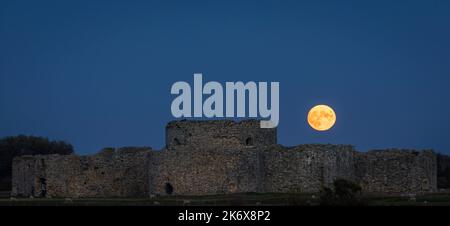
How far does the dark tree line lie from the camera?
86.2m

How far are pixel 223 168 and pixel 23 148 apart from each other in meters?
36.4

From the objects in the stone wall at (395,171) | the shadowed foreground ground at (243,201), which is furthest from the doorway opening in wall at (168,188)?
the stone wall at (395,171)

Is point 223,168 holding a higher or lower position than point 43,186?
higher

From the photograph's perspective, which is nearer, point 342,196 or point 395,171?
point 342,196

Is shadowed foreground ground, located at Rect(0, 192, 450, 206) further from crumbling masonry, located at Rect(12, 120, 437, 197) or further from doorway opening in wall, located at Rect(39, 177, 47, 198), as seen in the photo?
doorway opening in wall, located at Rect(39, 177, 47, 198)

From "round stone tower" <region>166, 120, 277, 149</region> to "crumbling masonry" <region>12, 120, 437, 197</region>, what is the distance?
0.05 m

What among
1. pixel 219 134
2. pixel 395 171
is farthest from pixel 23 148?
pixel 395 171

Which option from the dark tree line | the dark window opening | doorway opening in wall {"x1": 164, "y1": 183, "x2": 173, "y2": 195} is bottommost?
doorway opening in wall {"x1": 164, "y1": 183, "x2": 173, "y2": 195}

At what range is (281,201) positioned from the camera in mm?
48875

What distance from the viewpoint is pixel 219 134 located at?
5859 centimetres

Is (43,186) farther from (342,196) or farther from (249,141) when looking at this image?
(342,196)

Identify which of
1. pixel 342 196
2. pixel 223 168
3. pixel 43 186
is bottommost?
pixel 342 196

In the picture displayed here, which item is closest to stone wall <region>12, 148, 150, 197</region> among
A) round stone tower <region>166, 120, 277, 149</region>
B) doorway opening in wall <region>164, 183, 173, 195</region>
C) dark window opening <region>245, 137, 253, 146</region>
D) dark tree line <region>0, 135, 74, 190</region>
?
round stone tower <region>166, 120, 277, 149</region>

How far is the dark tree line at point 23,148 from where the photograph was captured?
86.2m
